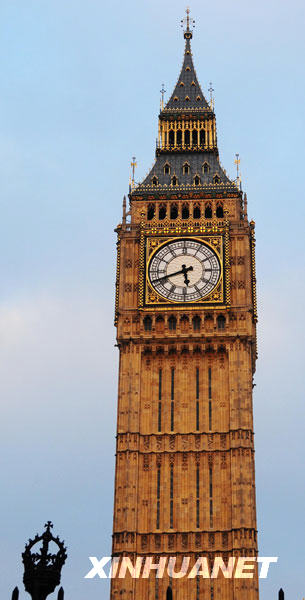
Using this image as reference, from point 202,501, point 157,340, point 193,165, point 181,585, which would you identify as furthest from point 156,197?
point 181,585

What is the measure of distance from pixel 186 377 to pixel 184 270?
21.0 ft

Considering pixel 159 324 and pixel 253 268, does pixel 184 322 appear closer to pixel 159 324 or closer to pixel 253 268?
pixel 159 324

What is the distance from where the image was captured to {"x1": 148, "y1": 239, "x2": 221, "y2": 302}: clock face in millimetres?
61750

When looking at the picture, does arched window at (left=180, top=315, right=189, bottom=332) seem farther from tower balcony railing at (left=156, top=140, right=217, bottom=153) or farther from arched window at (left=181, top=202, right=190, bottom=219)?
tower balcony railing at (left=156, top=140, right=217, bottom=153)

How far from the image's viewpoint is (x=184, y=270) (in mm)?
62344

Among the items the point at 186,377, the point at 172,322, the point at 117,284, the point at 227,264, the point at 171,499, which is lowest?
the point at 171,499

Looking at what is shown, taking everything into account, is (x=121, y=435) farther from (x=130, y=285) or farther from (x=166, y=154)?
(x=166, y=154)

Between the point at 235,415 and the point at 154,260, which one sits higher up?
the point at 154,260

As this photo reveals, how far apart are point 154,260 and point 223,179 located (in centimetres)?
768

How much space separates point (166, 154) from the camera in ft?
229

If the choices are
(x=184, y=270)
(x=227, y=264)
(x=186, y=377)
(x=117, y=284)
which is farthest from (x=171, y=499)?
(x=227, y=264)

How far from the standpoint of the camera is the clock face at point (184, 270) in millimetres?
61750

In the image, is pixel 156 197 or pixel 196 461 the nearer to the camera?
pixel 196 461

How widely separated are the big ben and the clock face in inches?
2.5
